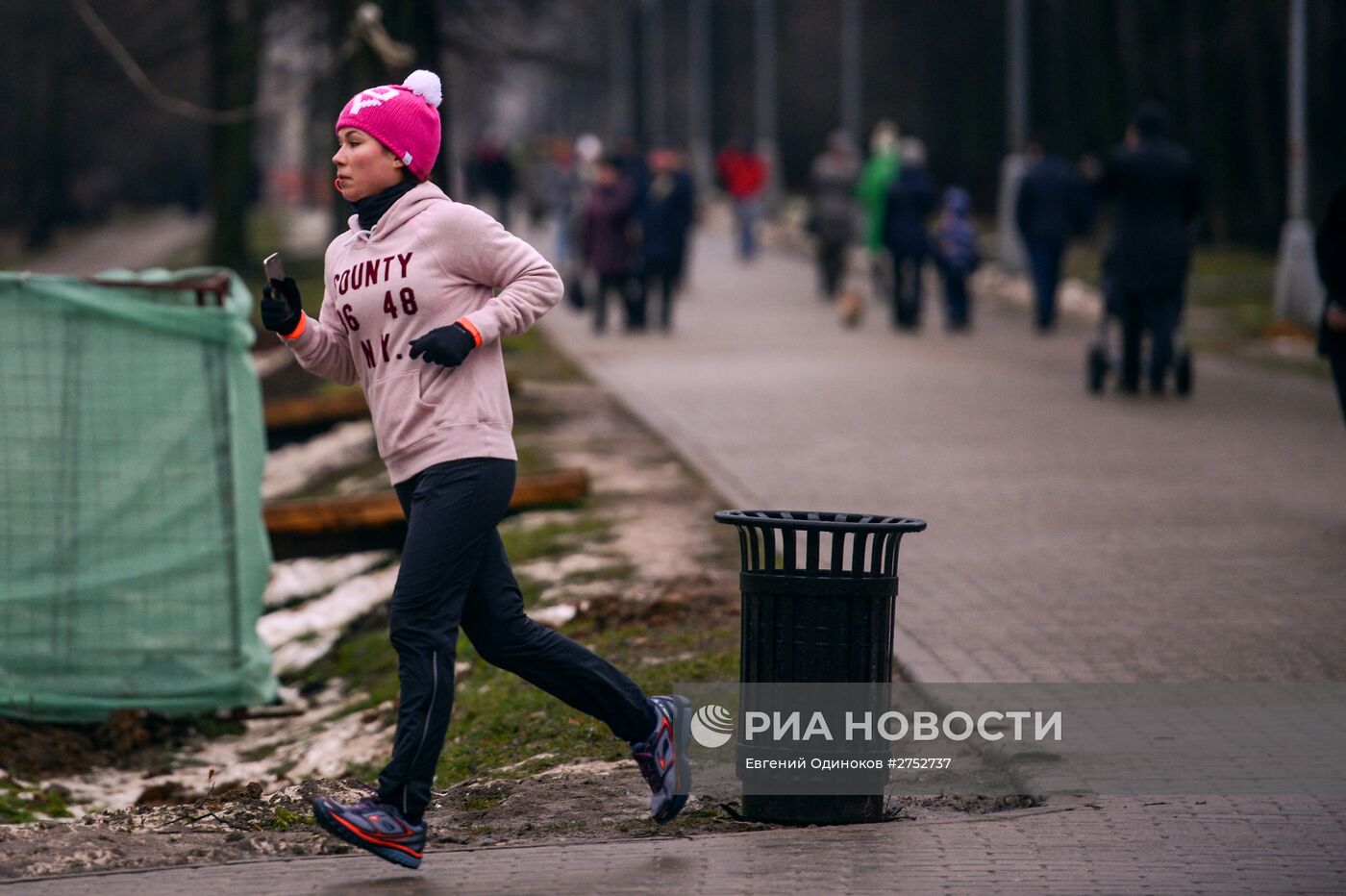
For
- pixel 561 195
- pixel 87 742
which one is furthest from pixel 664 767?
pixel 561 195

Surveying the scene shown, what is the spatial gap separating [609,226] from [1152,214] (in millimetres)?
7763

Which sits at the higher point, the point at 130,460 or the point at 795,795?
the point at 130,460

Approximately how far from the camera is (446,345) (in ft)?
15.5

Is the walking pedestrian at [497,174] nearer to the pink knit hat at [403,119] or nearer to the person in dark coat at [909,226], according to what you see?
the person in dark coat at [909,226]

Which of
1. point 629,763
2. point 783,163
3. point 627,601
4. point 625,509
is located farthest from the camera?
point 783,163

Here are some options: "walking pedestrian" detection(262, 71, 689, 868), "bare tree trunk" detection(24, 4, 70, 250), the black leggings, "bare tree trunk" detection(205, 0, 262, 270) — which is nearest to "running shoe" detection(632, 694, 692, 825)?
"walking pedestrian" detection(262, 71, 689, 868)

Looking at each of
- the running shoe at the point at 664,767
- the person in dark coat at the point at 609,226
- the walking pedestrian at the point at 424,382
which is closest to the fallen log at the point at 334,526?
the running shoe at the point at 664,767

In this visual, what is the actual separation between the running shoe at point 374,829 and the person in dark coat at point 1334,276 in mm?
5506

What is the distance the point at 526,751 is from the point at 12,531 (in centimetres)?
245

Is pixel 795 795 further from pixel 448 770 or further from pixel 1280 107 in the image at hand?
pixel 1280 107

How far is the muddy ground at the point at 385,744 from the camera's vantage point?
→ 5.37 meters

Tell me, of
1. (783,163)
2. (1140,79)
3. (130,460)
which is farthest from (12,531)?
(783,163)

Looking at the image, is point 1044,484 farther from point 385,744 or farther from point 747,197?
point 747,197

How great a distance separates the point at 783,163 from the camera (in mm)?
68312
